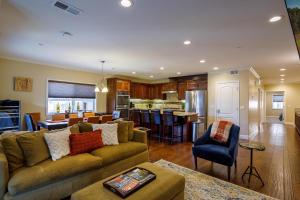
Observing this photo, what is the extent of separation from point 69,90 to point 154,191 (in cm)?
576

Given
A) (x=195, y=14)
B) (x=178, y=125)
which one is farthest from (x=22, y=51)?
(x=178, y=125)

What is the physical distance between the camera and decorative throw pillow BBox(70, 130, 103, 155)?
272 cm

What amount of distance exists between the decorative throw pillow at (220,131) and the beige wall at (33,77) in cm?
544

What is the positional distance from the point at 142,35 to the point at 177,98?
591 centimetres

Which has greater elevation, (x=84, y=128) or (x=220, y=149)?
(x=84, y=128)

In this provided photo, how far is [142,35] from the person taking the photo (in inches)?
128

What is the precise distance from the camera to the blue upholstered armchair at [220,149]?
2.88 meters

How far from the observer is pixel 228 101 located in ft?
21.6

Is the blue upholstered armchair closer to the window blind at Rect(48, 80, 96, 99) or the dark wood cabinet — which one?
the dark wood cabinet

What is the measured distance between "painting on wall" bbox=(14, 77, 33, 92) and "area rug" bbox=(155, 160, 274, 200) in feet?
17.7

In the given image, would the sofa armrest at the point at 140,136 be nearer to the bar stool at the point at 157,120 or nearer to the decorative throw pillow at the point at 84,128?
the decorative throw pillow at the point at 84,128

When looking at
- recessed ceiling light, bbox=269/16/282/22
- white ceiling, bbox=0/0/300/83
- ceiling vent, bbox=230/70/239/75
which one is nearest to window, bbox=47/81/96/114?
white ceiling, bbox=0/0/300/83

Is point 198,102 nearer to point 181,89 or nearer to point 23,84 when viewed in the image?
point 181,89

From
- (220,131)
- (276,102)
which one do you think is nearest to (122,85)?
(220,131)
